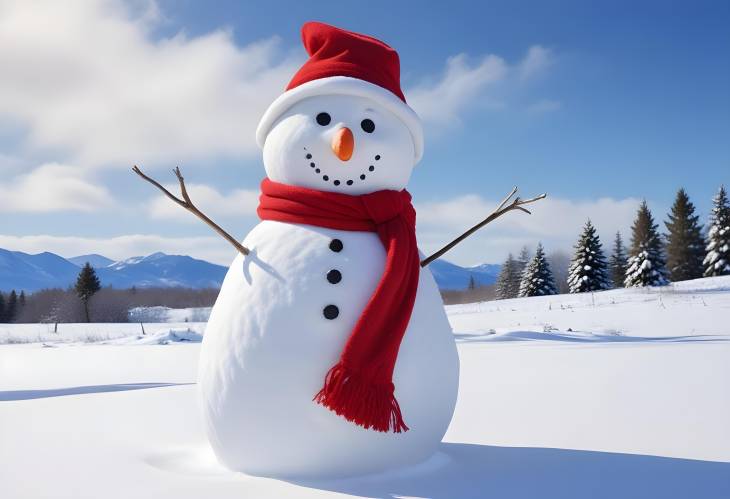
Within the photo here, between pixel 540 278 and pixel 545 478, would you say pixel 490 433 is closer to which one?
pixel 545 478

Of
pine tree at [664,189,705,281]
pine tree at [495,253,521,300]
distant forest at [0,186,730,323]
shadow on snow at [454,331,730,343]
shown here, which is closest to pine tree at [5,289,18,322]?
distant forest at [0,186,730,323]

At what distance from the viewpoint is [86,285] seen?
34906 mm

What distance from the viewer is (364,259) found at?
11.5ft

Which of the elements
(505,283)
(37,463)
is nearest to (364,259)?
(37,463)

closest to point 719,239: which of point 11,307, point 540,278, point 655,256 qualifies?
point 655,256

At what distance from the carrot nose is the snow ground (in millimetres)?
1731

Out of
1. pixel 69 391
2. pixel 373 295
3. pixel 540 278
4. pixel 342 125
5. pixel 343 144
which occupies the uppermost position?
pixel 540 278

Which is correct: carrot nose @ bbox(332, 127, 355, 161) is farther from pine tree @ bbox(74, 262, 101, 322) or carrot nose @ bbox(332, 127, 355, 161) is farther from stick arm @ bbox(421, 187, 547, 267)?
pine tree @ bbox(74, 262, 101, 322)

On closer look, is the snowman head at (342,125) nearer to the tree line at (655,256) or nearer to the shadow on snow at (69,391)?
the shadow on snow at (69,391)

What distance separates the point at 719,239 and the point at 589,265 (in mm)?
6222

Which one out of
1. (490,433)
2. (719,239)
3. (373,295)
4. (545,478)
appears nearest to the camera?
(373,295)

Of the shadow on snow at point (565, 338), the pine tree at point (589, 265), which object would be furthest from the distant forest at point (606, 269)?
the shadow on snow at point (565, 338)

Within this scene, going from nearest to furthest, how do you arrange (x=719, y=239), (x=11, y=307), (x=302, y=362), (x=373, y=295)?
(x=302, y=362) < (x=373, y=295) < (x=719, y=239) < (x=11, y=307)

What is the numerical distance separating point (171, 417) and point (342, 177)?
3.07 meters
